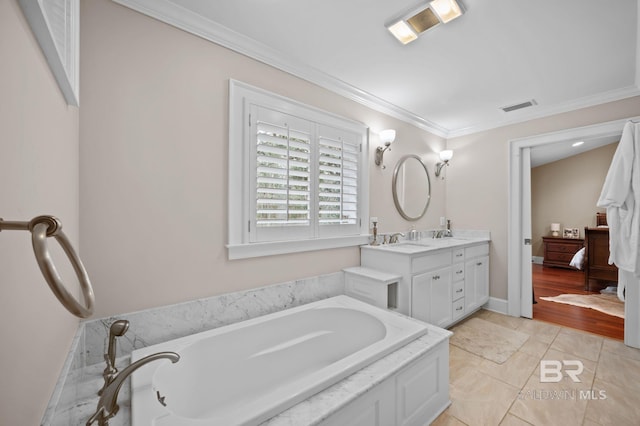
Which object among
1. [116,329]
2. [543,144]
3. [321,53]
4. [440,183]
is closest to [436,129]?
[440,183]

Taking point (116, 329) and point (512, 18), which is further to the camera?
point (512, 18)

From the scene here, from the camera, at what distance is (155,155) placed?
1.55 meters

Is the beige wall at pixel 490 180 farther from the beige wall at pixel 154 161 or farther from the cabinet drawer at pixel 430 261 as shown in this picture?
the beige wall at pixel 154 161

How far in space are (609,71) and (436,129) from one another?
1636mm

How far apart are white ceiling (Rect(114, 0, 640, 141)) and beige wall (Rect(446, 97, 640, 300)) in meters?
0.28

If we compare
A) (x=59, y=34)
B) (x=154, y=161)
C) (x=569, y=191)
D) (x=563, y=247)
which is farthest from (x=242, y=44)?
(x=569, y=191)

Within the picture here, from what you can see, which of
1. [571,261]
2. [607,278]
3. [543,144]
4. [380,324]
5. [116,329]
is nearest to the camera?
[116,329]

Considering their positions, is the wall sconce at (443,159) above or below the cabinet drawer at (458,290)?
above

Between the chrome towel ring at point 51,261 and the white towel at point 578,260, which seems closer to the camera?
the chrome towel ring at point 51,261

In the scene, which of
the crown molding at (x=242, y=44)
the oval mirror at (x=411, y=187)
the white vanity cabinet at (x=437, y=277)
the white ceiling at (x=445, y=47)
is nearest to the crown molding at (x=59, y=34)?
the crown molding at (x=242, y=44)

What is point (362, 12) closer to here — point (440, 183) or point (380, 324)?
point (380, 324)

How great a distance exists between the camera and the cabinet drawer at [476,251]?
118 inches

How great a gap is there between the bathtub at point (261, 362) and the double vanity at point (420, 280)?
10.4 inches

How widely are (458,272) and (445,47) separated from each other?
2177 millimetres
